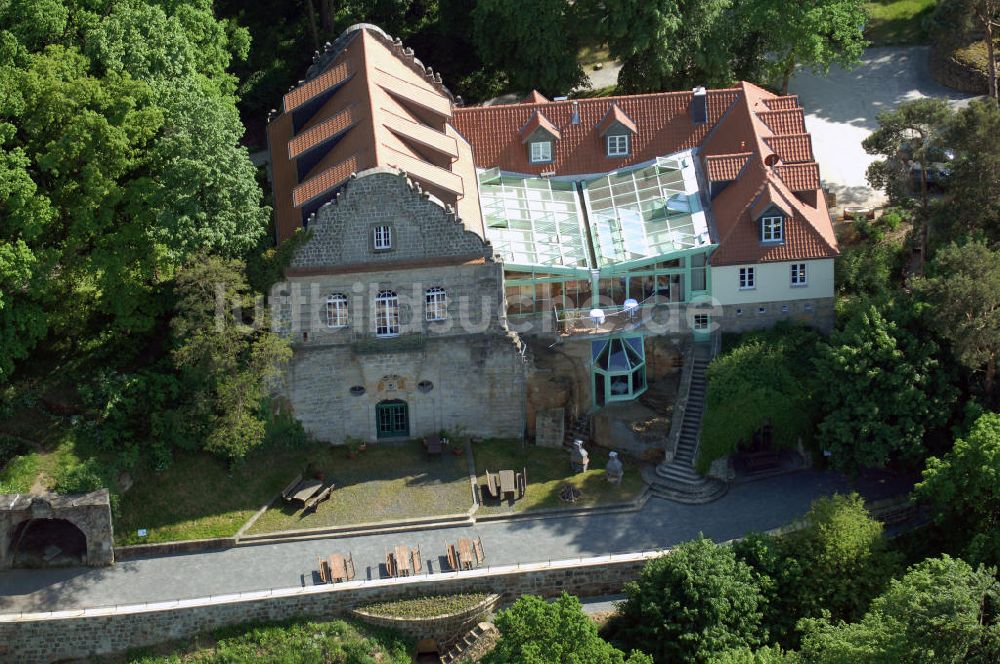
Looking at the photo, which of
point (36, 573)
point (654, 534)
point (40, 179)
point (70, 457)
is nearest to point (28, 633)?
point (36, 573)

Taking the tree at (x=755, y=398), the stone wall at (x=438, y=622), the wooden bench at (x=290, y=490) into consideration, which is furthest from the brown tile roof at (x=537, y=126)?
the stone wall at (x=438, y=622)

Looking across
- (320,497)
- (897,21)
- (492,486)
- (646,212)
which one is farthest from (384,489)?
(897,21)

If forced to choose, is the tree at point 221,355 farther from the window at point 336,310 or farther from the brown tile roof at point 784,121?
the brown tile roof at point 784,121

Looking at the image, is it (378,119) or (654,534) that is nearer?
(654,534)

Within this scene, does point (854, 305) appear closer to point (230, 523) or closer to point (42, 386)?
point (230, 523)

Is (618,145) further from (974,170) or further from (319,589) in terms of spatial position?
(319,589)

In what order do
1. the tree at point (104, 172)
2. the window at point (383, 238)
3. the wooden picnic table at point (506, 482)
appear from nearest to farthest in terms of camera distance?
1. the tree at point (104, 172)
2. the window at point (383, 238)
3. the wooden picnic table at point (506, 482)
